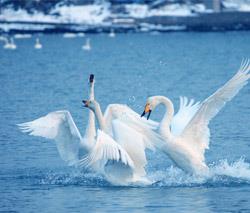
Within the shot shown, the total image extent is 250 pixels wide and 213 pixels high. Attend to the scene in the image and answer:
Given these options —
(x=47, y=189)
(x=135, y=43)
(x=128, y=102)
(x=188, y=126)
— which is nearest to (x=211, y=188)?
(x=188, y=126)

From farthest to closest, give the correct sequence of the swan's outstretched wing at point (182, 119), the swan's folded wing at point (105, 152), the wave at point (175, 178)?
the swan's outstretched wing at point (182, 119) → the wave at point (175, 178) → the swan's folded wing at point (105, 152)

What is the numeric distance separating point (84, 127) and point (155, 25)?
74.8 metres

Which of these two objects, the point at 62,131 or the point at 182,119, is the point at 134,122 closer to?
the point at 62,131

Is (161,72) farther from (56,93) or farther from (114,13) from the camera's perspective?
(114,13)

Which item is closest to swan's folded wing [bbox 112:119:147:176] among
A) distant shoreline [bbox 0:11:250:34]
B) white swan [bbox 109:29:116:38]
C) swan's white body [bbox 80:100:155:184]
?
swan's white body [bbox 80:100:155:184]

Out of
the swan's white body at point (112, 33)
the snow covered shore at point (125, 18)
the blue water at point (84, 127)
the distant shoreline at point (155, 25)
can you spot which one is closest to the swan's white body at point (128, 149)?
the blue water at point (84, 127)

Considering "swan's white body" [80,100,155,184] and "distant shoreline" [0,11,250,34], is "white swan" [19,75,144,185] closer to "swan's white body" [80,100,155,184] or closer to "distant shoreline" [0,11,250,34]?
"swan's white body" [80,100,155,184]

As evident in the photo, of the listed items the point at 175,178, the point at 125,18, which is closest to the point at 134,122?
the point at 175,178

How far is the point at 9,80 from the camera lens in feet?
123

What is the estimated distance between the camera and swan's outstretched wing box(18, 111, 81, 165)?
16.3m

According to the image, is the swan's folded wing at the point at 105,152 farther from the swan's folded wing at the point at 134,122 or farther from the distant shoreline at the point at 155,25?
the distant shoreline at the point at 155,25

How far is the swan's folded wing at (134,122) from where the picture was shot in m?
15.6

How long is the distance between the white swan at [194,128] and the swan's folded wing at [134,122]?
144 mm

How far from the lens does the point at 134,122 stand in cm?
1596
